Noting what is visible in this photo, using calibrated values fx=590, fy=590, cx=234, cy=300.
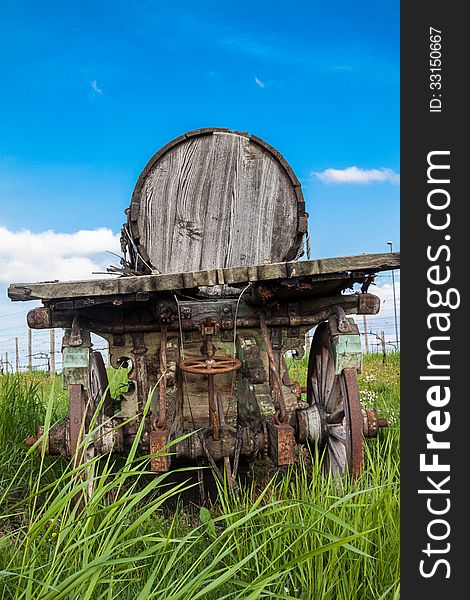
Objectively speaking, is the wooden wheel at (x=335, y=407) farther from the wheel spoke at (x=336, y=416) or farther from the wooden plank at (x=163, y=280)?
the wooden plank at (x=163, y=280)

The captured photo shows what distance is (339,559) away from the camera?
201cm

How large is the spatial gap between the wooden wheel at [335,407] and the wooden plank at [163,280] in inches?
26.9

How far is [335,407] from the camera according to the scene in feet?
12.1

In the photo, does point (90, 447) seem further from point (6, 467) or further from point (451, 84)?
point (451, 84)

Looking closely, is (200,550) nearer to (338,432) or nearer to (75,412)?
(75,412)

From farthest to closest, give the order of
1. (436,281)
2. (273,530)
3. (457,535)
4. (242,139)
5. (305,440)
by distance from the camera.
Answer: (242,139) < (305,440) < (273,530) < (436,281) < (457,535)

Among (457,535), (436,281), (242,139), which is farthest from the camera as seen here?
(242,139)

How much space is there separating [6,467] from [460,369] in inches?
121

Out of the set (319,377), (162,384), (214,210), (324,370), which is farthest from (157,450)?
(214,210)

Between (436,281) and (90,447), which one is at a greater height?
(436,281)

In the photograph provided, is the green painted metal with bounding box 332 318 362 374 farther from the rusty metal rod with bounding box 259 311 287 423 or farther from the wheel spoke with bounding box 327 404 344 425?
the rusty metal rod with bounding box 259 311 287 423

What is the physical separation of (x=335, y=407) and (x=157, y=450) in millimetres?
1249

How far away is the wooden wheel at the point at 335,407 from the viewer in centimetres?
327

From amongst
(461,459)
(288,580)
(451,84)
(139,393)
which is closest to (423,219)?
(451,84)
